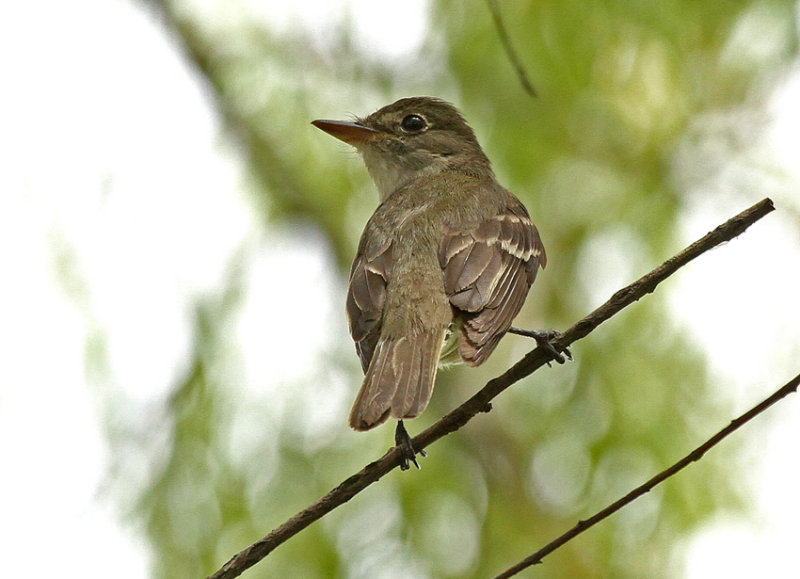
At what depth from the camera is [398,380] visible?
3.88 meters

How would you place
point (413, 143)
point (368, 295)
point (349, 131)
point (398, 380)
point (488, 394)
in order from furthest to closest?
point (413, 143)
point (349, 131)
point (368, 295)
point (398, 380)
point (488, 394)

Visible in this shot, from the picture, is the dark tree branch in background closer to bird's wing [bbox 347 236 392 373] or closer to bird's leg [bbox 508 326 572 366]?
bird's leg [bbox 508 326 572 366]

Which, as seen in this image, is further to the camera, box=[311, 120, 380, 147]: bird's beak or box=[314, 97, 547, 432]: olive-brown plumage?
box=[311, 120, 380, 147]: bird's beak

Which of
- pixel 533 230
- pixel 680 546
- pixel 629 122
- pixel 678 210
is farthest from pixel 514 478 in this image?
pixel 629 122

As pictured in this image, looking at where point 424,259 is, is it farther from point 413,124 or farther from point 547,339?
point 413,124

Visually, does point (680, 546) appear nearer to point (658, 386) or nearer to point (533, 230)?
point (658, 386)

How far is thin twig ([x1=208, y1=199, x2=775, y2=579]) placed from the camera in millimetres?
2922

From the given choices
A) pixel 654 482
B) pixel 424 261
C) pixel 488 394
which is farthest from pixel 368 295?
pixel 654 482

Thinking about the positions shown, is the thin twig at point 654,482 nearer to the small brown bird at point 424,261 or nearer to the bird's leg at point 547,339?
the bird's leg at point 547,339

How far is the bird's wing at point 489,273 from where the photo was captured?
4.28 metres

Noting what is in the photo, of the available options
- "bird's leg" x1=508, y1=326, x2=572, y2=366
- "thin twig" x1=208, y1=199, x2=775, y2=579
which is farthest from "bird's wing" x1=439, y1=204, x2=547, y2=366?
"thin twig" x1=208, y1=199, x2=775, y2=579

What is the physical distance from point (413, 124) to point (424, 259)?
1612 millimetres

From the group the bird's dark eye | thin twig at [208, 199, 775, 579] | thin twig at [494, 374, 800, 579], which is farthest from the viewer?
the bird's dark eye

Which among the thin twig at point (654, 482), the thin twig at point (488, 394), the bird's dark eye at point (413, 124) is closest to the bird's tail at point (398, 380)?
the thin twig at point (488, 394)
